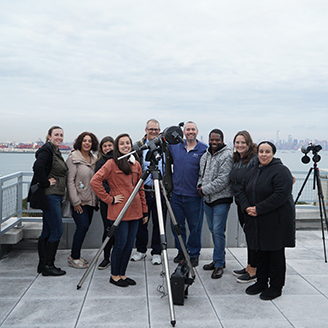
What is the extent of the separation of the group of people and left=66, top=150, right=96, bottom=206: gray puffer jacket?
0.01 m

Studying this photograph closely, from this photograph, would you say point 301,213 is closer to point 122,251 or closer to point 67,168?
point 122,251

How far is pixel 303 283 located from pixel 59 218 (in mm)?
2737

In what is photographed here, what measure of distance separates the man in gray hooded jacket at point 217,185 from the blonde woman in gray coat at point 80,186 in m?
1.29

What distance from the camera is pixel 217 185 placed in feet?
11.8

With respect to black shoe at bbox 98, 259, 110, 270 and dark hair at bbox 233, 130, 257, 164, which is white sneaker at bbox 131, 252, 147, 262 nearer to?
black shoe at bbox 98, 259, 110, 270

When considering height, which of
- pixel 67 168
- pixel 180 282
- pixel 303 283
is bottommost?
pixel 303 283

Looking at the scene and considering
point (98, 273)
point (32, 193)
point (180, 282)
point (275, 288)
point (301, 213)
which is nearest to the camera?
point (180, 282)

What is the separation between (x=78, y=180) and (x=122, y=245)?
3.20 ft

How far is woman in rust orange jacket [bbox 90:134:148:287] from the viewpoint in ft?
11.0

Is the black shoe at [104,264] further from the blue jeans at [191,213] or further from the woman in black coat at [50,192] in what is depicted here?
the blue jeans at [191,213]

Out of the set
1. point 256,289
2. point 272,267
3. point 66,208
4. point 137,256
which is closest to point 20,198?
point 66,208

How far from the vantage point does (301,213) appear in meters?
5.69

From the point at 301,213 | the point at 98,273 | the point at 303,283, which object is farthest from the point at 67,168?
the point at 301,213

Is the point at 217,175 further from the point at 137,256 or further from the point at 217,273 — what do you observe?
the point at 137,256
